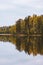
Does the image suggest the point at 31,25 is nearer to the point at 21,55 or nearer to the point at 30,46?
the point at 30,46

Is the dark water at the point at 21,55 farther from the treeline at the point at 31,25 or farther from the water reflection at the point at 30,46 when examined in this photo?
the treeline at the point at 31,25

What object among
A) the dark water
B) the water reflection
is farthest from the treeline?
the dark water

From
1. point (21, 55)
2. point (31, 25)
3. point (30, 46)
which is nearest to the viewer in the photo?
point (21, 55)

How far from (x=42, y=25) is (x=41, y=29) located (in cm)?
112

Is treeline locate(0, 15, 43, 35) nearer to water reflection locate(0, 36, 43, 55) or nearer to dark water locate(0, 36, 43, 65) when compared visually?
water reflection locate(0, 36, 43, 55)

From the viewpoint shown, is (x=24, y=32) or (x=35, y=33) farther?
(x=24, y=32)

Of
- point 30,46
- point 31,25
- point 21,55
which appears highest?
point 31,25

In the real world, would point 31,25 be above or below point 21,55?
above

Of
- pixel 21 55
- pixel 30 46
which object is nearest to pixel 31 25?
pixel 30 46

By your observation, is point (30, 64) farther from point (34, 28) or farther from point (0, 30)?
point (0, 30)

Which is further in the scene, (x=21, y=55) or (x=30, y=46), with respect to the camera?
(x=30, y=46)

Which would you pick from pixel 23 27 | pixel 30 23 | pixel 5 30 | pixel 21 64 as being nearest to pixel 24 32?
pixel 23 27

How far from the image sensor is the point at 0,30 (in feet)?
432

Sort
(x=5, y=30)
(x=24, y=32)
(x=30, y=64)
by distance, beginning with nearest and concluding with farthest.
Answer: (x=30, y=64) < (x=24, y=32) < (x=5, y=30)
